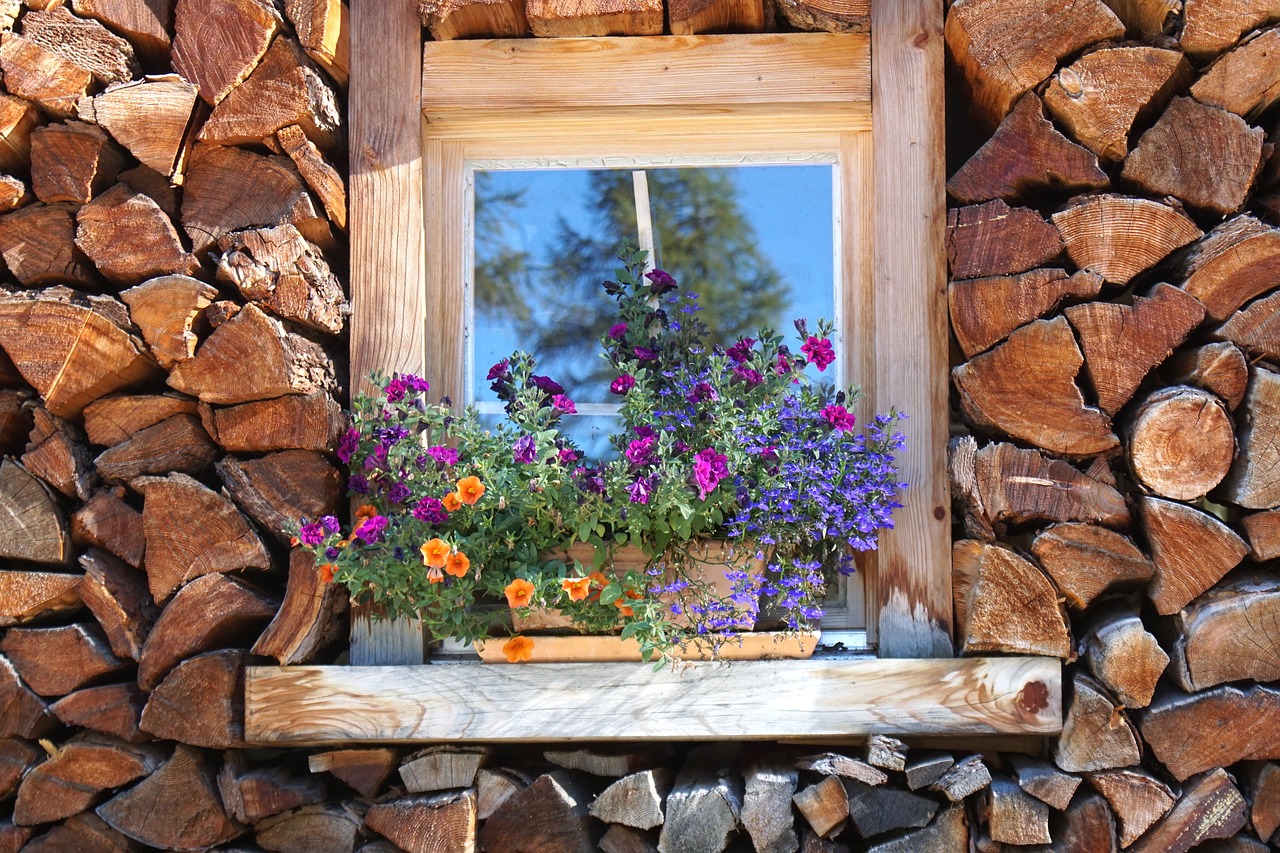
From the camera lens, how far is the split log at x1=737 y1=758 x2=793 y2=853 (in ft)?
7.14

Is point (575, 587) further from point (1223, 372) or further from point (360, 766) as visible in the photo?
point (1223, 372)

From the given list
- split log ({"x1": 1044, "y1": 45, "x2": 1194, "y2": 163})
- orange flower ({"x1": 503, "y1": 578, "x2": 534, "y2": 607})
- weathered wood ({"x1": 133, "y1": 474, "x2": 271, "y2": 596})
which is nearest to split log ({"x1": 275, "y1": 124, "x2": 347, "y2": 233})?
weathered wood ({"x1": 133, "y1": 474, "x2": 271, "y2": 596})

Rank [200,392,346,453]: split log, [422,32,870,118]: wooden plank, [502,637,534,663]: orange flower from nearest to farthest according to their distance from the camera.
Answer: [502,637,534,663]: orange flower, [200,392,346,453]: split log, [422,32,870,118]: wooden plank

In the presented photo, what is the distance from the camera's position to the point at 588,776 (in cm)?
241

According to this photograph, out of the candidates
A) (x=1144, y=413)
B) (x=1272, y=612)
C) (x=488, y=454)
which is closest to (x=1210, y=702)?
→ (x=1272, y=612)

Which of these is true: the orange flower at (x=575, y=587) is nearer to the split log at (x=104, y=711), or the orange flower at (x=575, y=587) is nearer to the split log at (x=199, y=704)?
the split log at (x=199, y=704)

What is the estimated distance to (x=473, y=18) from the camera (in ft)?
8.25

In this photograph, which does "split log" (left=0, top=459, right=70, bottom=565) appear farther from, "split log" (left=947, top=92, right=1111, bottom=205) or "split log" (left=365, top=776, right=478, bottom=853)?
"split log" (left=947, top=92, right=1111, bottom=205)

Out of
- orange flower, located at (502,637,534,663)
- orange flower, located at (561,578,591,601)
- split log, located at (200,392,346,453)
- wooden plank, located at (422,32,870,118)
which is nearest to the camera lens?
orange flower, located at (561,578,591,601)

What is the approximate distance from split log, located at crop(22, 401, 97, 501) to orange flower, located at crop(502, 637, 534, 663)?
0.96 m

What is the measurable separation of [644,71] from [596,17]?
0.16 metres

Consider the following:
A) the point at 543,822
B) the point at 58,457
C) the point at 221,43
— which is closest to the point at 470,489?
the point at 543,822

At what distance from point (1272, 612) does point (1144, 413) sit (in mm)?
451

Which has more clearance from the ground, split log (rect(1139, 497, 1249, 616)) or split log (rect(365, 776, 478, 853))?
split log (rect(1139, 497, 1249, 616))
